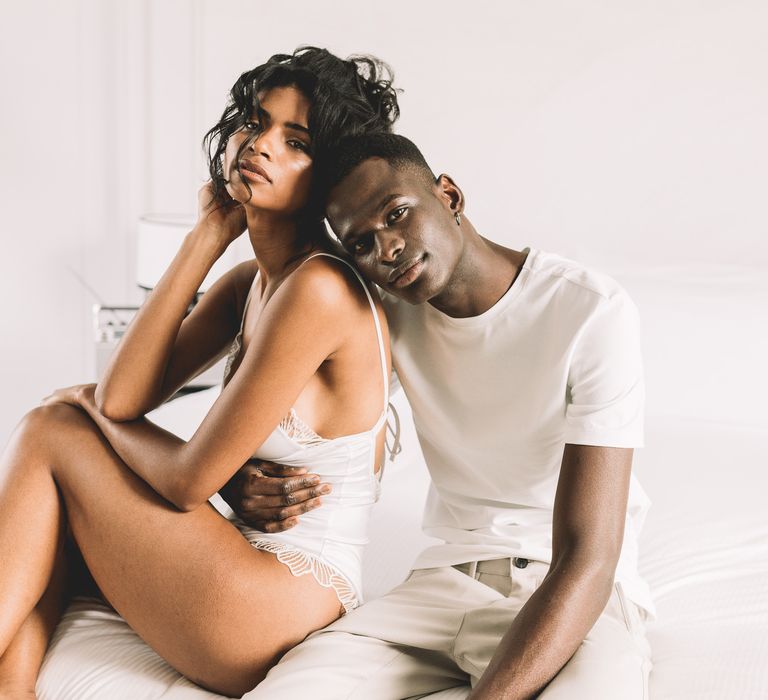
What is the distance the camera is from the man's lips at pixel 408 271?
128 cm

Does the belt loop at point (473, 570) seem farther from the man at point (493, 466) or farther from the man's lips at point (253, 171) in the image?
the man's lips at point (253, 171)

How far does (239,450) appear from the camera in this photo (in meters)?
1.25

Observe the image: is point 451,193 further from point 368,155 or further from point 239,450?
point 239,450

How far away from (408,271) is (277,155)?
266 mm

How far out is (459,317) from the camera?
137 cm

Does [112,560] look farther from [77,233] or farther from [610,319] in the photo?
[77,233]

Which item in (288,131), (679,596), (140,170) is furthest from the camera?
(140,170)

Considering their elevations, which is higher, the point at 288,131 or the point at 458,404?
the point at 288,131

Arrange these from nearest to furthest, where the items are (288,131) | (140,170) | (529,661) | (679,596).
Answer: (529,661) < (288,131) < (679,596) < (140,170)

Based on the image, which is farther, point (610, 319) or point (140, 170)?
point (140, 170)

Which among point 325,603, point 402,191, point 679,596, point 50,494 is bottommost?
point 679,596

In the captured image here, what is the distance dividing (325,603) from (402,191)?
1.94 feet

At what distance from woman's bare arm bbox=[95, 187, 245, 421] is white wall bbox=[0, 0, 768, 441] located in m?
1.39

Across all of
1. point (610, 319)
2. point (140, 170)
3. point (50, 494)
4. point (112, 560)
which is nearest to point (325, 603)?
point (112, 560)
